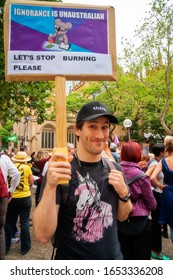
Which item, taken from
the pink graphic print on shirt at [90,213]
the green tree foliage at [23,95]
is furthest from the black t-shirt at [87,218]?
the green tree foliage at [23,95]

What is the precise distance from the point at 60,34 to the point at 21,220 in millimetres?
4242

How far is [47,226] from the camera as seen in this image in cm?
166

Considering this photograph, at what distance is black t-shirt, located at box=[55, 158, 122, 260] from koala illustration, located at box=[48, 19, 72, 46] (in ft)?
2.74

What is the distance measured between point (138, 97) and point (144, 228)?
2053cm

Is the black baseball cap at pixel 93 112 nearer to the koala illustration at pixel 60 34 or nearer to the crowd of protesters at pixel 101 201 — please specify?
the crowd of protesters at pixel 101 201

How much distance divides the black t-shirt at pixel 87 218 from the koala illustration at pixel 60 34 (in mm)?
834

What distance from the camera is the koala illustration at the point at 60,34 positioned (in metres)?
1.83

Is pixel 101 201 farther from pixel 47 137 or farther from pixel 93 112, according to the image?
pixel 47 137

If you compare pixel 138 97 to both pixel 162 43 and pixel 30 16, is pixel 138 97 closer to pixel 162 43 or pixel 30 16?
pixel 162 43

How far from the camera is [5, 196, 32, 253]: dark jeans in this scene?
5.16 meters

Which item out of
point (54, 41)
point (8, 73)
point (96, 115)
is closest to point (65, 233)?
point (96, 115)

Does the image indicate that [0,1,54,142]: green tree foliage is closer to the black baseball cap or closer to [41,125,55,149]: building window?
the black baseball cap

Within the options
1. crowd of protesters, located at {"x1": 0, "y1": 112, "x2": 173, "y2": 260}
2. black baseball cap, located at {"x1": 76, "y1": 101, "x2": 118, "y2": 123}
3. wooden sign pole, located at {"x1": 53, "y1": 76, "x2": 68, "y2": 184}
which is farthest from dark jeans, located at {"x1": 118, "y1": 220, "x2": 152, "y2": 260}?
wooden sign pole, located at {"x1": 53, "y1": 76, "x2": 68, "y2": 184}

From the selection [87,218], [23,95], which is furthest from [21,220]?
[23,95]
